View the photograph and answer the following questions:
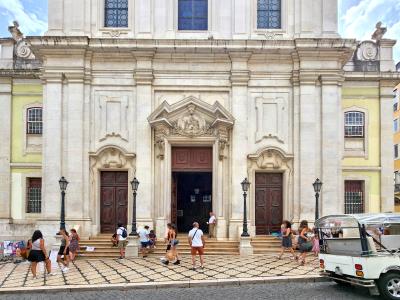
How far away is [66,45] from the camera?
2083cm

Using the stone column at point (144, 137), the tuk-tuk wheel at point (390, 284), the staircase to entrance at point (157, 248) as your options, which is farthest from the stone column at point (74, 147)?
the tuk-tuk wheel at point (390, 284)

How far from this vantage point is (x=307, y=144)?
829 inches

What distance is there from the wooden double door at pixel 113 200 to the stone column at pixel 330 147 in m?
8.83

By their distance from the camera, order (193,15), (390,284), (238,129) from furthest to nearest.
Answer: (193,15) → (238,129) → (390,284)

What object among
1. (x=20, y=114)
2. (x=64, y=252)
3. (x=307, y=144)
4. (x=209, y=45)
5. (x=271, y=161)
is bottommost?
(x=64, y=252)

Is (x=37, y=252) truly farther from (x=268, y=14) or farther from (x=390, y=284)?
(x=268, y=14)

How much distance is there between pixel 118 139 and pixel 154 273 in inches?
325

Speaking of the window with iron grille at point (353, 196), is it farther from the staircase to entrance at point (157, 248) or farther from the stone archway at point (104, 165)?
the stone archway at point (104, 165)

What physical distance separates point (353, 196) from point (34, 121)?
668 inches

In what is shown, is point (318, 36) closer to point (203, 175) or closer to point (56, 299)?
point (203, 175)

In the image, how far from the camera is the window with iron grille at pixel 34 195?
24078 mm

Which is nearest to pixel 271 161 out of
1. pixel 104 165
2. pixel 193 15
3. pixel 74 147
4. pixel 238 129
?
pixel 238 129

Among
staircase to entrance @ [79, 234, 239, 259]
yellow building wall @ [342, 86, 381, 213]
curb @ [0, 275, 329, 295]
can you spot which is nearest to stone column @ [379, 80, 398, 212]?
yellow building wall @ [342, 86, 381, 213]

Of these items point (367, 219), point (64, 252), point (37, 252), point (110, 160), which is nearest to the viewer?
point (367, 219)
